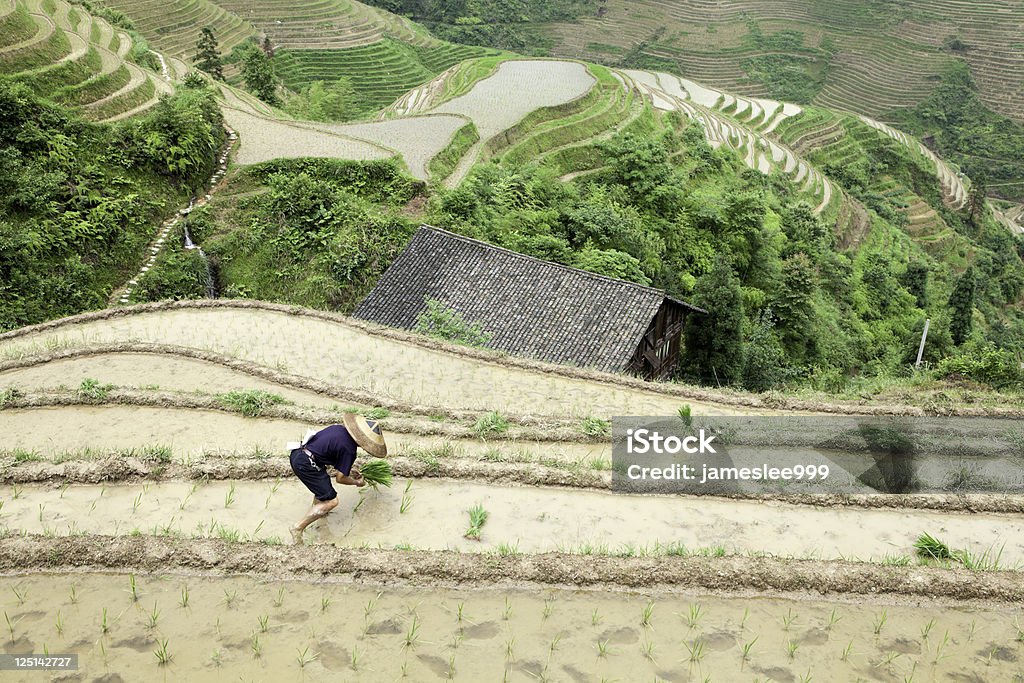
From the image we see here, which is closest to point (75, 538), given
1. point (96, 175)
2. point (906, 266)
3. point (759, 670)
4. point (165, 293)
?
point (759, 670)

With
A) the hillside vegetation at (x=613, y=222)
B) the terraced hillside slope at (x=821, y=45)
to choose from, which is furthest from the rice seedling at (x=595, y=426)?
the terraced hillside slope at (x=821, y=45)

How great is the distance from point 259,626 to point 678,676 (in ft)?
8.95

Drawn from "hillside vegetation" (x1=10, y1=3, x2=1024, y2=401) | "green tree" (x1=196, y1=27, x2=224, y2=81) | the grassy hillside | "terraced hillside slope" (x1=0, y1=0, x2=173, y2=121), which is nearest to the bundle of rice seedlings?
"hillside vegetation" (x1=10, y1=3, x2=1024, y2=401)

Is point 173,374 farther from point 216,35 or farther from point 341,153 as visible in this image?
point 216,35

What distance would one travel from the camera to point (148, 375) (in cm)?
938

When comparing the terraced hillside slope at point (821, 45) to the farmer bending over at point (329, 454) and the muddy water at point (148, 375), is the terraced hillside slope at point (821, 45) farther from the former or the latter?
the farmer bending over at point (329, 454)

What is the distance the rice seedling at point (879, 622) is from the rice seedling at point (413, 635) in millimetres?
3081

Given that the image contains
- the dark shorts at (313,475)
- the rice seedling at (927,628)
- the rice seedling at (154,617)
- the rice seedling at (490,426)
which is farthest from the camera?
the rice seedling at (490,426)

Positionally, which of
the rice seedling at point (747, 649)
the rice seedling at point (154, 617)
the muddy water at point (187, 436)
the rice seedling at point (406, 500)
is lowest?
the muddy water at point (187, 436)

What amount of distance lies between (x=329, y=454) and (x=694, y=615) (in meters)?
2.88

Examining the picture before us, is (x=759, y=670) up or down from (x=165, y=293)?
up

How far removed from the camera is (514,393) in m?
9.33

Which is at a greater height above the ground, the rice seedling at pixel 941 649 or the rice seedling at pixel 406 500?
the rice seedling at pixel 941 649

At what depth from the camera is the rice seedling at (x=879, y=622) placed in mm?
4836
